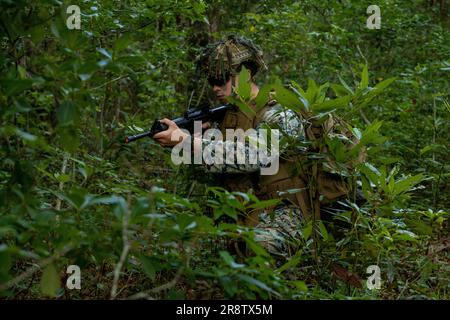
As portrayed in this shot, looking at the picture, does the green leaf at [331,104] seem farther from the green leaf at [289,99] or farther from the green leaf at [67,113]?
the green leaf at [67,113]

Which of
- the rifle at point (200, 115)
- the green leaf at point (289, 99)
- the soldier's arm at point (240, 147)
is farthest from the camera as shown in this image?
the rifle at point (200, 115)

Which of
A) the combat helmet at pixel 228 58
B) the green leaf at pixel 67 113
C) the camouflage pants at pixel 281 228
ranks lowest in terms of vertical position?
the camouflage pants at pixel 281 228

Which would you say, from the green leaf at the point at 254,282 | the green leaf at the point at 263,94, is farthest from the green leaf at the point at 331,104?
the green leaf at the point at 254,282

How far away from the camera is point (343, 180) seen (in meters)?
4.03

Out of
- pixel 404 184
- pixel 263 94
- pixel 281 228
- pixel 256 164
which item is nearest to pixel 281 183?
pixel 256 164

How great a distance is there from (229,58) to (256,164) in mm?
865

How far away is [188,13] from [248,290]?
8.69 feet

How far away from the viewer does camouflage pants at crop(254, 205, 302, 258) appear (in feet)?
13.1

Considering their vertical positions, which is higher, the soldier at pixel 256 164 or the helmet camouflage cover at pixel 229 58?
the helmet camouflage cover at pixel 229 58

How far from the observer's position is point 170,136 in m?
4.38

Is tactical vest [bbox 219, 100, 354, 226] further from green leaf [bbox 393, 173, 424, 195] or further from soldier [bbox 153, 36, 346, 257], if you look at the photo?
green leaf [bbox 393, 173, 424, 195]

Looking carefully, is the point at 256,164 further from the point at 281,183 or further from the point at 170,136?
the point at 170,136

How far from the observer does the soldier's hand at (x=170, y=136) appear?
14.3 feet
